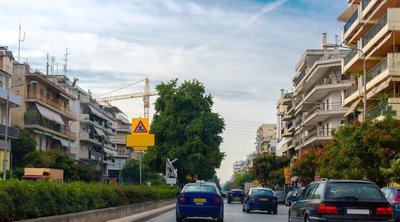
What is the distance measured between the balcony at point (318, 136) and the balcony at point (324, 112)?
1.23 meters

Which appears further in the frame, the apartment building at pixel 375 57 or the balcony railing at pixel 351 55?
the balcony railing at pixel 351 55

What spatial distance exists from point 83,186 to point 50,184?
4149mm

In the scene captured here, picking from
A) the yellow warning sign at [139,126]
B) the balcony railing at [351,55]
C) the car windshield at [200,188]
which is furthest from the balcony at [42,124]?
the car windshield at [200,188]

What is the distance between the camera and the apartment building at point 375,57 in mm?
40844

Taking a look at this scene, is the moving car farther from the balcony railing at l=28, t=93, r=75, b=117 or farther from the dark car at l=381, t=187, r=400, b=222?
the balcony railing at l=28, t=93, r=75, b=117

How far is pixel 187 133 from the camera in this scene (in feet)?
222

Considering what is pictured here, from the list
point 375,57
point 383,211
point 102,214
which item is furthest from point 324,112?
point 383,211

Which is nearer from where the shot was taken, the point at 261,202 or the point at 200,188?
the point at 200,188

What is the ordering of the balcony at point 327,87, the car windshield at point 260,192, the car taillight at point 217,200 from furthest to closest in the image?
the balcony at point 327,87 < the car windshield at point 260,192 < the car taillight at point 217,200

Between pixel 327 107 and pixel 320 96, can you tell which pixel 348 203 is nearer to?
pixel 327 107

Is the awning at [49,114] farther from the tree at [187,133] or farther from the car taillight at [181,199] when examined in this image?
the car taillight at [181,199]

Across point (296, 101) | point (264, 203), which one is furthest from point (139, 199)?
point (296, 101)

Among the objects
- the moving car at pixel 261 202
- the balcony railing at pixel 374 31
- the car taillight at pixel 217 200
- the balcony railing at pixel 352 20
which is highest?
the balcony railing at pixel 352 20

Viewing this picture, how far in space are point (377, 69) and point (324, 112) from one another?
25826mm
